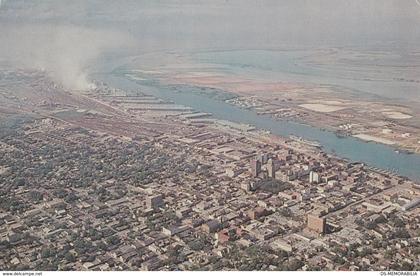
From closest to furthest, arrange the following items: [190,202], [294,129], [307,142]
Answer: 1. [190,202]
2. [307,142]
3. [294,129]

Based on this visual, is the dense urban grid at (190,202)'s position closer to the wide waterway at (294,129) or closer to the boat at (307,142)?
the boat at (307,142)

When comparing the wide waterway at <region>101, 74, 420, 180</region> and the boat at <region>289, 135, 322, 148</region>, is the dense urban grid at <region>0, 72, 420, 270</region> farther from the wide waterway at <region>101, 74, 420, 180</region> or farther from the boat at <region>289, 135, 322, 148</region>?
the wide waterway at <region>101, 74, 420, 180</region>

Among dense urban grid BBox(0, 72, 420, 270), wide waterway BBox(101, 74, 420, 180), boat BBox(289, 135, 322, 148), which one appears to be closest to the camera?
dense urban grid BBox(0, 72, 420, 270)

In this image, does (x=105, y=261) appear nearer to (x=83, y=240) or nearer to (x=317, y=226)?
(x=83, y=240)

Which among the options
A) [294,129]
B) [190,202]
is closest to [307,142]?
[294,129]

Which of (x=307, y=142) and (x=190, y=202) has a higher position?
(x=307, y=142)

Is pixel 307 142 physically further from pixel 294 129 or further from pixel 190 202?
pixel 190 202
